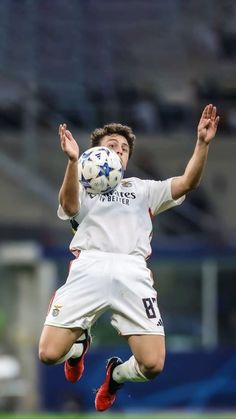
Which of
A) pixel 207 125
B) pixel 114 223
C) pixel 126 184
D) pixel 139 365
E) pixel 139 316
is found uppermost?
pixel 207 125

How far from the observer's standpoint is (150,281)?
→ 10938 millimetres

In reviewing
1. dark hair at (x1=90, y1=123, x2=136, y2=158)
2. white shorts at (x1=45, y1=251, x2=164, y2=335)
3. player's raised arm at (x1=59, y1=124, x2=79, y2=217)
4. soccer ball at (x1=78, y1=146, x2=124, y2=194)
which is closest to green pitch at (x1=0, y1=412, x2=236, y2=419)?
white shorts at (x1=45, y1=251, x2=164, y2=335)

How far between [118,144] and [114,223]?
23.4 inches

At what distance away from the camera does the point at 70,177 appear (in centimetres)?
1041

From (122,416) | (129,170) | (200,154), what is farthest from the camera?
(129,170)

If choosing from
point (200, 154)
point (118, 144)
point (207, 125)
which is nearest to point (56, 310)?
point (118, 144)

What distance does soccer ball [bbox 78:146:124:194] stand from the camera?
33.9ft

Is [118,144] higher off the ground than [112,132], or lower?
lower

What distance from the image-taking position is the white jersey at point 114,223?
1080 centimetres

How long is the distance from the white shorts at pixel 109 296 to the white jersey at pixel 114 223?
0.07 m

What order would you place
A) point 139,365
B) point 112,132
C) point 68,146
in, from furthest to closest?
point 112,132 → point 139,365 → point 68,146

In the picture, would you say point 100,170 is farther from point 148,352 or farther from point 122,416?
point 122,416

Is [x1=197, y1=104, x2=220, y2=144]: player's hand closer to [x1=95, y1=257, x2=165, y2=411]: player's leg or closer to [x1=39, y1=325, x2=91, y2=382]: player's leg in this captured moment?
[x1=95, y1=257, x2=165, y2=411]: player's leg

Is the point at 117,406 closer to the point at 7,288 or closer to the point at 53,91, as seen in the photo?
the point at 7,288
